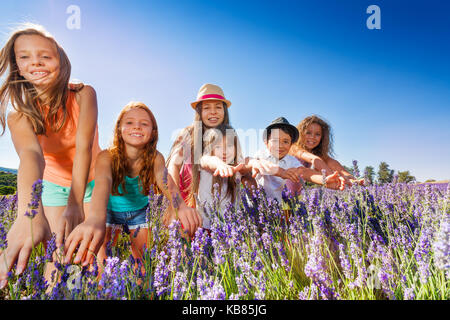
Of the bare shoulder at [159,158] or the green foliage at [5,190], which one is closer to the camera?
the bare shoulder at [159,158]

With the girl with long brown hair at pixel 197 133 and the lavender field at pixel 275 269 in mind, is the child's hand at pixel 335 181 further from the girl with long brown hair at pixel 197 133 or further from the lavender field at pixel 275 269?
the girl with long brown hair at pixel 197 133

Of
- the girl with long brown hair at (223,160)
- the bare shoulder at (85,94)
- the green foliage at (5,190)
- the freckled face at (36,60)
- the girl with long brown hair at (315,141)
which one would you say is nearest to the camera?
the freckled face at (36,60)

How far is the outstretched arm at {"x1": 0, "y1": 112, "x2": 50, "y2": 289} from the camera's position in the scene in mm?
976

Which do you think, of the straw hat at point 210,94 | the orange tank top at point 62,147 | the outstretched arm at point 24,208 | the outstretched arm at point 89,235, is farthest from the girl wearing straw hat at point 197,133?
the outstretched arm at point 24,208

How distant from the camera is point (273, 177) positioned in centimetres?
280

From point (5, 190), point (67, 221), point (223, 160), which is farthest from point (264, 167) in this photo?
point (5, 190)

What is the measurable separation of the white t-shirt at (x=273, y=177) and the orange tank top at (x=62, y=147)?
1.73 meters

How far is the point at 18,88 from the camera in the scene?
144 centimetres

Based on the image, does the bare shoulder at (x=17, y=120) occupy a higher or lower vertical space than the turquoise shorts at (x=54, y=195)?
higher

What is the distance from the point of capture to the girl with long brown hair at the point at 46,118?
120cm

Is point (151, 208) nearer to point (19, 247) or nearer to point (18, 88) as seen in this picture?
point (19, 247)

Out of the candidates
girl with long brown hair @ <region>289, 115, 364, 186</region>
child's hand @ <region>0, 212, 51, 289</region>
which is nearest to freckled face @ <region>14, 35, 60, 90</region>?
child's hand @ <region>0, 212, 51, 289</region>
